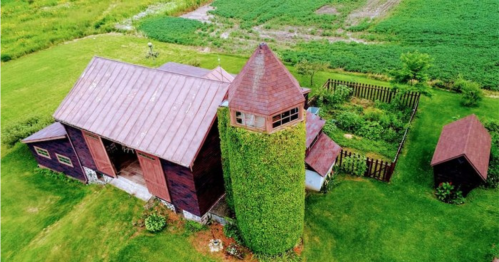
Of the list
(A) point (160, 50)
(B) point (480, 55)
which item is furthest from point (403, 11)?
(A) point (160, 50)

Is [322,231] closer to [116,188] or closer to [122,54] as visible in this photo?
[116,188]

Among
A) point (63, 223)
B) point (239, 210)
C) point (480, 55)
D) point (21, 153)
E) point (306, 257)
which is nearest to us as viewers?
point (239, 210)

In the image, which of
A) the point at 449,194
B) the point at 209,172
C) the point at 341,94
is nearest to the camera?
the point at 209,172

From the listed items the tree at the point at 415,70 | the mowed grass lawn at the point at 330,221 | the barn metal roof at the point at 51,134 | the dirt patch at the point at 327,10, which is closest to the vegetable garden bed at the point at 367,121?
the mowed grass lawn at the point at 330,221

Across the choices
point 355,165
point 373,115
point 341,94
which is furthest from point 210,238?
point 341,94

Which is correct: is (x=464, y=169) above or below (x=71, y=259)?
above

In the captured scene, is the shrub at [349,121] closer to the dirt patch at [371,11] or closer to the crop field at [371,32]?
the crop field at [371,32]

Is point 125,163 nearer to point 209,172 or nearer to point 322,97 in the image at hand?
point 209,172
